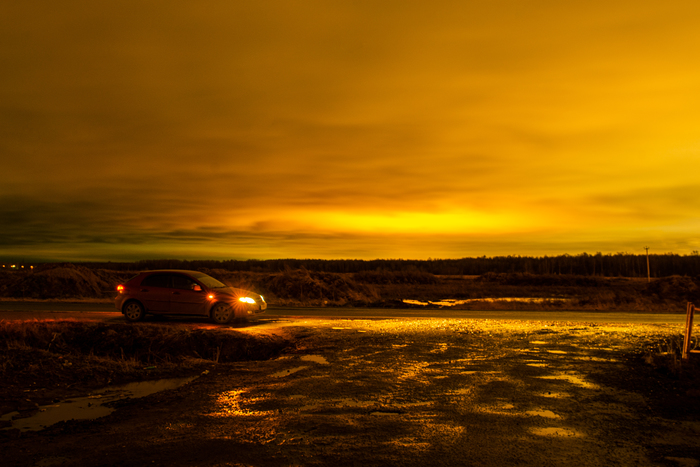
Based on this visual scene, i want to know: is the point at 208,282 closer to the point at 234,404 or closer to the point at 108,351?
the point at 108,351

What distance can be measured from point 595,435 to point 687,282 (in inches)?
1745

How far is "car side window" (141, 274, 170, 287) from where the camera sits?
1710 centimetres

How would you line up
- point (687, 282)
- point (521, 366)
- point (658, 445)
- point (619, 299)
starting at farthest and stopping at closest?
point (687, 282) < point (619, 299) < point (521, 366) < point (658, 445)

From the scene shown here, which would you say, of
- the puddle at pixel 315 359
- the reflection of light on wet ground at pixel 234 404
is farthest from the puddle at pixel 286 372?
the reflection of light on wet ground at pixel 234 404

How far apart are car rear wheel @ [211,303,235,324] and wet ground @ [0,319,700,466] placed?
4569mm

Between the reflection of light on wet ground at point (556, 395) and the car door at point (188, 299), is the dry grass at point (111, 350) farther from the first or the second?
the reflection of light on wet ground at point (556, 395)

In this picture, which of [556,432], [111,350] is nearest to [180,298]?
[111,350]

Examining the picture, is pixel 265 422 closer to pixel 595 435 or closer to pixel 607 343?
pixel 595 435

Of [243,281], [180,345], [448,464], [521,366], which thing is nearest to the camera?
[448,464]

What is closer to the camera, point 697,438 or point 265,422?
point 697,438

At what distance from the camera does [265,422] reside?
6.66 metres

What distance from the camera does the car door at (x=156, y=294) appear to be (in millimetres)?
16844

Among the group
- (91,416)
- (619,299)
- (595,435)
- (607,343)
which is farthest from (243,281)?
(595,435)

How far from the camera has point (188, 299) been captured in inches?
658
